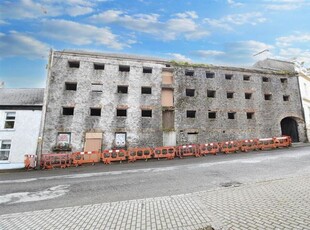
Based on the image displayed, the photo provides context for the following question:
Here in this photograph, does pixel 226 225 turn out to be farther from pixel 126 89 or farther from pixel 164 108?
pixel 126 89

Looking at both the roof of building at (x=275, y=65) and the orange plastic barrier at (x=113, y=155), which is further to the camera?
the roof of building at (x=275, y=65)

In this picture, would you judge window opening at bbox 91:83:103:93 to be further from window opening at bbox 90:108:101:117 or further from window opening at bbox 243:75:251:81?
window opening at bbox 243:75:251:81

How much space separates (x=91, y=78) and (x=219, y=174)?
16.9m

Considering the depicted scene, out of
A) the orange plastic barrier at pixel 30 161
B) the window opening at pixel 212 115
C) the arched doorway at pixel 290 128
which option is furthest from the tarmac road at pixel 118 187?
the arched doorway at pixel 290 128

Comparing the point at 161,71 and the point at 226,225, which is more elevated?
the point at 161,71

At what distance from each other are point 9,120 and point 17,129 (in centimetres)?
141

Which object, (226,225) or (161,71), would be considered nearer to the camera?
(226,225)

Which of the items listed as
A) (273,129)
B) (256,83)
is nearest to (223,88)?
(256,83)

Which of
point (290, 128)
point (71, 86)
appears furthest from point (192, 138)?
point (71, 86)

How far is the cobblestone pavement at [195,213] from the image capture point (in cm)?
478

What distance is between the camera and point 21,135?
1802cm

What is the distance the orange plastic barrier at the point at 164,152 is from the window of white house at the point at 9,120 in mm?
14444

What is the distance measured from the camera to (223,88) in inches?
944

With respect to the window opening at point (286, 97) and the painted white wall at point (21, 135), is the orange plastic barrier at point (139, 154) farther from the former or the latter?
the window opening at point (286, 97)
